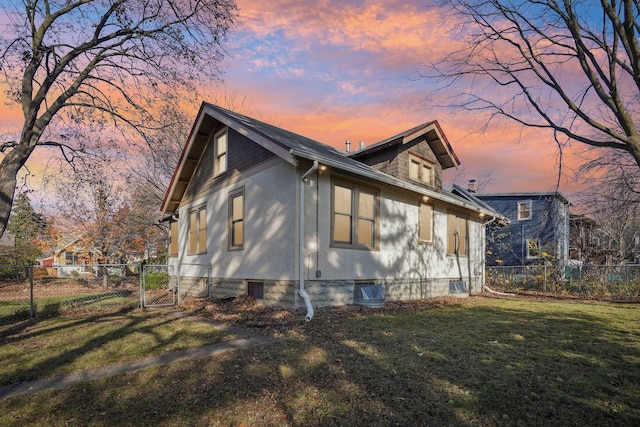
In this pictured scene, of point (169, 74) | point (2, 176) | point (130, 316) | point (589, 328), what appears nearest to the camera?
point (2, 176)

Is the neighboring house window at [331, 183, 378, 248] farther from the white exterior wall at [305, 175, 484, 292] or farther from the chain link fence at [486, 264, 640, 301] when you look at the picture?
the chain link fence at [486, 264, 640, 301]

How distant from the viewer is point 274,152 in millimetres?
9102

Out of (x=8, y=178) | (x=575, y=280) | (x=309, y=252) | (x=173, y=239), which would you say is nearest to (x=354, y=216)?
(x=309, y=252)

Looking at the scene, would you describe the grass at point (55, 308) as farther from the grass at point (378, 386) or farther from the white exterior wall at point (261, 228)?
the grass at point (378, 386)

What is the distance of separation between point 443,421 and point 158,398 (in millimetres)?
2912

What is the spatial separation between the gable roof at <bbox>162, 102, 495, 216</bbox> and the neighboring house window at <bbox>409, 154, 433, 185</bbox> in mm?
998

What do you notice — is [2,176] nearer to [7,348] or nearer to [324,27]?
[7,348]

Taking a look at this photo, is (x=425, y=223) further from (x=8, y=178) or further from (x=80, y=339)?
(x=8, y=178)

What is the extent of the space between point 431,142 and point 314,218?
776 cm

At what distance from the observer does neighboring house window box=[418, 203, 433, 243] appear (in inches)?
517

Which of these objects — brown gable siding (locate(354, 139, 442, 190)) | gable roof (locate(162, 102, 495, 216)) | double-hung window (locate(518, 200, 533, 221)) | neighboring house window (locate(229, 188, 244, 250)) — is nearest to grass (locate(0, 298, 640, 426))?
gable roof (locate(162, 102, 495, 216))

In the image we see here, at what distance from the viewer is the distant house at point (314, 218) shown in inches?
364

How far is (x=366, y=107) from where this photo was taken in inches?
552

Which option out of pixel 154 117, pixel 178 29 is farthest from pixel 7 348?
pixel 178 29
